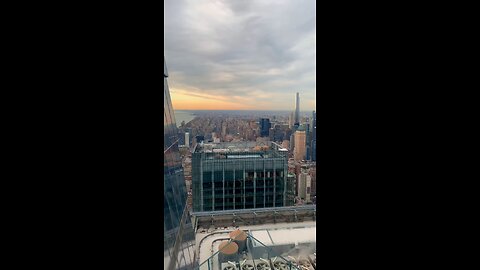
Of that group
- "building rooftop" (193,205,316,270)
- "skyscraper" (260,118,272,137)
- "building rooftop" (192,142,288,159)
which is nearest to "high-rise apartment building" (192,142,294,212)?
"building rooftop" (192,142,288,159)

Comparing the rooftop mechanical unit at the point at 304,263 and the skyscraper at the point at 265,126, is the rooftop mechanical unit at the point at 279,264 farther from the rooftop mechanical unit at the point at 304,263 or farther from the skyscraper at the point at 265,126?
the skyscraper at the point at 265,126

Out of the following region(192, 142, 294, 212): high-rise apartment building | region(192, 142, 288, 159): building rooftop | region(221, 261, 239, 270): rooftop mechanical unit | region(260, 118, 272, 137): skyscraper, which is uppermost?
region(260, 118, 272, 137): skyscraper

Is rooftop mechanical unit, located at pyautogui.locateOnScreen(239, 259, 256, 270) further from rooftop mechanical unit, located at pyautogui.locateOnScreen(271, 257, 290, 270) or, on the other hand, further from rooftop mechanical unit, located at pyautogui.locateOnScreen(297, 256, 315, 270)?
rooftop mechanical unit, located at pyautogui.locateOnScreen(297, 256, 315, 270)

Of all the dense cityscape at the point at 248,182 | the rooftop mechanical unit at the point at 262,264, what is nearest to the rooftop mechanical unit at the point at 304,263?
the dense cityscape at the point at 248,182
